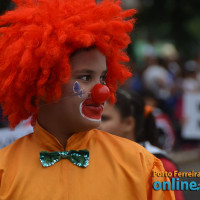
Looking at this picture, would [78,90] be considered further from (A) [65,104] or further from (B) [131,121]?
(B) [131,121]

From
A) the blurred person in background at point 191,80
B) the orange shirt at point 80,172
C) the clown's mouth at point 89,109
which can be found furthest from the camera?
the blurred person in background at point 191,80

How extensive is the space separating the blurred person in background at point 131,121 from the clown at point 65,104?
1.01 m

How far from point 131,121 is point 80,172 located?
1.45 metres

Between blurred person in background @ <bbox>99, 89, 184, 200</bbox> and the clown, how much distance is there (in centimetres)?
101

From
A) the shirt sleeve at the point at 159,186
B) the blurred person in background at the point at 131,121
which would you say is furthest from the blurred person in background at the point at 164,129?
the shirt sleeve at the point at 159,186

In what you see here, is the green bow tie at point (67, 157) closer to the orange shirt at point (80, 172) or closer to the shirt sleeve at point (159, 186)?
the orange shirt at point (80, 172)

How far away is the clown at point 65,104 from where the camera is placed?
232 centimetres

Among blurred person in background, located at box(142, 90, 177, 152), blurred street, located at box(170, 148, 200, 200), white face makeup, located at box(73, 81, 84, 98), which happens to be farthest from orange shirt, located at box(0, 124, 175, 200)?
blurred street, located at box(170, 148, 200, 200)

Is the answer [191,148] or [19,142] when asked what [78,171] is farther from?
[191,148]

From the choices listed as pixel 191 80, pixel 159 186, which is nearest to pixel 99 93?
pixel 159 186

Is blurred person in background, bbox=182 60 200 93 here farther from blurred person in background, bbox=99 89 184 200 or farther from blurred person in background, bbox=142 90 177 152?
blurred person in background, bbox=99 89 184 200

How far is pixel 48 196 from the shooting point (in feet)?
7.47

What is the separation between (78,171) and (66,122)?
28cm

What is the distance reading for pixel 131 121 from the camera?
374 cm
